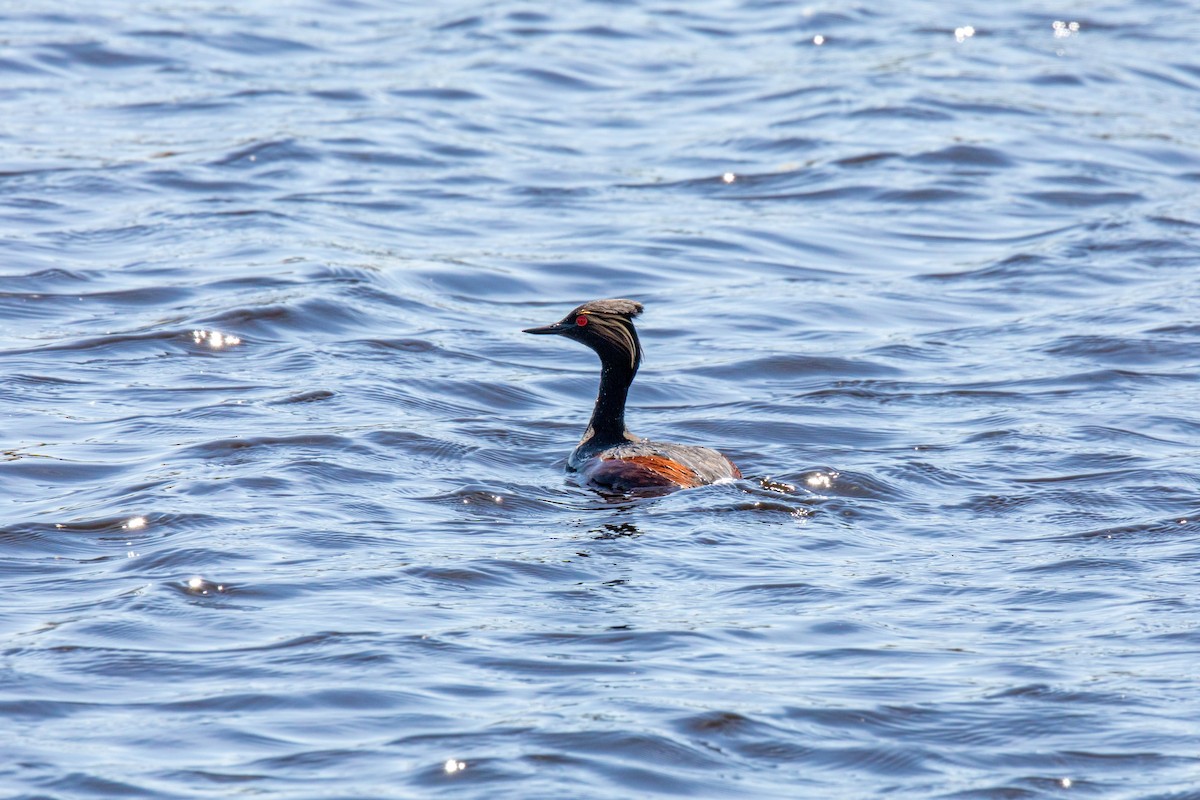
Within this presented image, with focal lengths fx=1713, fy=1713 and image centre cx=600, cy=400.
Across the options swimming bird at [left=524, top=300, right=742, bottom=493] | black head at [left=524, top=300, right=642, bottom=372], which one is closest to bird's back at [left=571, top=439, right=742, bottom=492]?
swimming bird at [left=524, top=300, right=742, bottom=493]

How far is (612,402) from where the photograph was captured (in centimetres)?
1019

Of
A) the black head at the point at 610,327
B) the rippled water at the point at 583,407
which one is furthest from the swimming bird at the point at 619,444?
the rippled water at the point at 583,407

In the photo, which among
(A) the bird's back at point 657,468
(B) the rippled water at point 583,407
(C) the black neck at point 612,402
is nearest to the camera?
(B) the rippled water at point 583,407

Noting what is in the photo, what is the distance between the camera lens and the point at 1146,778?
5848 millimetres

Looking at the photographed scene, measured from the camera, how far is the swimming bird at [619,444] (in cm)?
930

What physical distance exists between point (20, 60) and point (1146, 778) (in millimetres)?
17766

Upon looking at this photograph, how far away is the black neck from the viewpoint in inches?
400

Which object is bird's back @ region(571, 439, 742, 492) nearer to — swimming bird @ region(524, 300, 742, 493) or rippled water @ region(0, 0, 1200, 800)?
swimming bird @ region(524, 300, 742, 493)

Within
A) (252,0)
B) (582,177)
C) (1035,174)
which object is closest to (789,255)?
(582,177)

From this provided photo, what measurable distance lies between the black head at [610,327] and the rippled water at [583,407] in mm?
816

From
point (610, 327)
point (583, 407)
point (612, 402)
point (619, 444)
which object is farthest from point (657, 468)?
point (583, 407)

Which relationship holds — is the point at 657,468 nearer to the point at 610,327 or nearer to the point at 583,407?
the point at 610,327

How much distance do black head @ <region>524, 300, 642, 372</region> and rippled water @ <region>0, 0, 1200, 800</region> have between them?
0.82 meters

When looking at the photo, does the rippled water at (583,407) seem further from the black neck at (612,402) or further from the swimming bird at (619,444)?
the black neck at (612,402)
